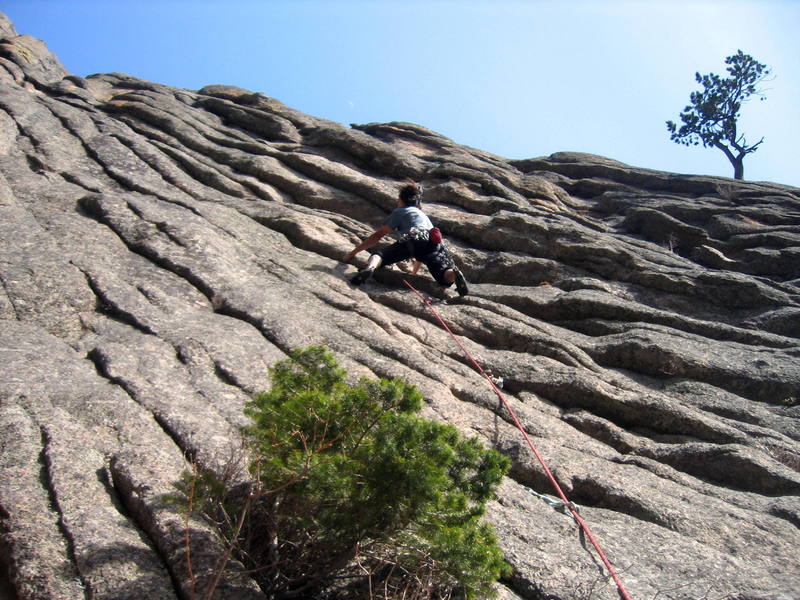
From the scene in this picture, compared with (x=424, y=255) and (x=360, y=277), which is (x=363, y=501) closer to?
(x=360, y=277)

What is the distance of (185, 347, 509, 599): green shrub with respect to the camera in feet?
13.0

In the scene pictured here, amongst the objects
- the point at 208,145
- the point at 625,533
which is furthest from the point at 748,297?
the point at 208,145

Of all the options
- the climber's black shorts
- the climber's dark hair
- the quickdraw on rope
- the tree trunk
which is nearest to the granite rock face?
the quickdraw on rope

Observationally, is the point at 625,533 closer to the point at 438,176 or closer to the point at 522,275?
the point at 522,275

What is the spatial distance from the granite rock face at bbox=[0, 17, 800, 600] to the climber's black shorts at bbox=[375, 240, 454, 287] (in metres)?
0.33

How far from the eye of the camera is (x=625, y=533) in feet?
20.5

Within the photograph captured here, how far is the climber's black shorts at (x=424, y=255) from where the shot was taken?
12.2m

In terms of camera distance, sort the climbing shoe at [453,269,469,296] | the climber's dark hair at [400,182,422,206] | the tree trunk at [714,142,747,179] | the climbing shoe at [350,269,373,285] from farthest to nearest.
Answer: the tree trunk at [714,142,747,179], the climber's dark hair at [400,182,422,206], the climbing shoe at [453,269,469,296], the climbing shoe at [350,269,373,285]

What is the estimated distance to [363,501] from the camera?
3979mm

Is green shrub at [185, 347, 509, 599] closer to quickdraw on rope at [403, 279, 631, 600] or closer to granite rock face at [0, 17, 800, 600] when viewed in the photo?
granite rock face at [0, 17, 800, 600]

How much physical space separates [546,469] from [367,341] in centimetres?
381

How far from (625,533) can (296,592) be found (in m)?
3.76

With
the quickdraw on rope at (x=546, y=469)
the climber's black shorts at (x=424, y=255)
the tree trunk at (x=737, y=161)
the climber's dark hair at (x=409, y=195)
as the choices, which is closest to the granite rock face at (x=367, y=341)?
the quickdraw on rope at (x=546, y=469)

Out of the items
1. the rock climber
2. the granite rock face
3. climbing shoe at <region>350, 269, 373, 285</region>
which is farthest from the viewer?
the rock climber
